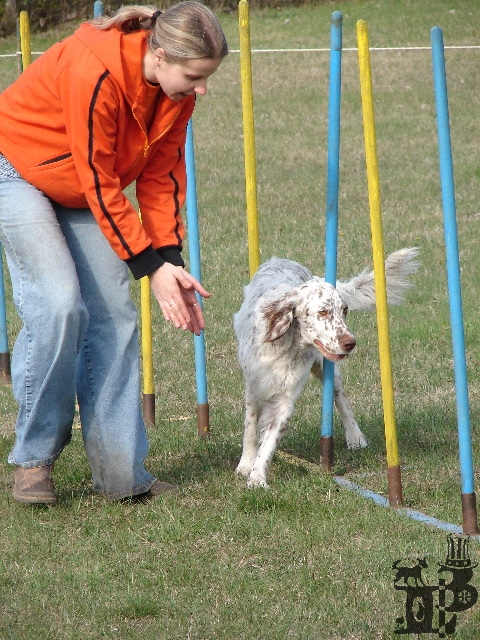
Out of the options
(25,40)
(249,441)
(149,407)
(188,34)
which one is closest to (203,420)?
(149,407)

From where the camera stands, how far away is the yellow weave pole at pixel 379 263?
13.6 feet

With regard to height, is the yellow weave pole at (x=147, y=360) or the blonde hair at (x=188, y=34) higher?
the blonde hair at (x=188, y=34)

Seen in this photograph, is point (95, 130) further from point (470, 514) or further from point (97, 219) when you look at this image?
point (470, 514)

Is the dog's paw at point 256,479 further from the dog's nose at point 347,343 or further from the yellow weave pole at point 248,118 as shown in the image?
the yellow weave pole at point 248,118

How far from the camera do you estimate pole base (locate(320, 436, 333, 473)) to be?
4.93m

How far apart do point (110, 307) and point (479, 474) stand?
1.84 metres

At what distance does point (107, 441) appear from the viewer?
4328mm

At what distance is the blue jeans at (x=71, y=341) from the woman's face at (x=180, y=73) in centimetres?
67

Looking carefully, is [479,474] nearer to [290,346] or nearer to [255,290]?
[290,346]

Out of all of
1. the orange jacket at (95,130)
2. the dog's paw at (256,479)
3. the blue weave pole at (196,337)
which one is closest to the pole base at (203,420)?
the blue weave pole at (196,337)

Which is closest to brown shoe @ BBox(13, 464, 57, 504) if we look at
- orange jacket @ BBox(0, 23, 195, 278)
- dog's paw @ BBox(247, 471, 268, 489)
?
dog's paw @ BBox(247, 471, 268, 489)

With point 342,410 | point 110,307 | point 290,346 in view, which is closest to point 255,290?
point 290,346

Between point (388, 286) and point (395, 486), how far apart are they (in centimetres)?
154

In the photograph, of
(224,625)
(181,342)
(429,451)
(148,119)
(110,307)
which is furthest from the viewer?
(181,342)
